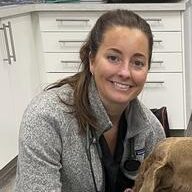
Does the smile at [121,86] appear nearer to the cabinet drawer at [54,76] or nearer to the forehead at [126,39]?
the forehead at [126,39]

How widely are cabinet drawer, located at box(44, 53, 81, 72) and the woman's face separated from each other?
1754 mm

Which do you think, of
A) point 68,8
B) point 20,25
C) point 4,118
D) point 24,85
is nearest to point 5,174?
point 4,118

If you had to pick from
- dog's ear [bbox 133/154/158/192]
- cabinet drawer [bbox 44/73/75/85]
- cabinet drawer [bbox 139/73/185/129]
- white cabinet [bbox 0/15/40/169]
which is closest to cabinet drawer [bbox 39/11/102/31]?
white cabinet [bbox 0/15/40/169]

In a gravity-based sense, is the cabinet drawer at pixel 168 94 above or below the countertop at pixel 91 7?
below

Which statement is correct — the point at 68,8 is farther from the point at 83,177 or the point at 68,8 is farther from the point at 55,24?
the point at 83,177

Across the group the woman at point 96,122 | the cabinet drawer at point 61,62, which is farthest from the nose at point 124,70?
the cabinet drawer at point 61,62

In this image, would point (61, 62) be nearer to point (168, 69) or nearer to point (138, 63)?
point (168, 69)

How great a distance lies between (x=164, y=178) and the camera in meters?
1.03

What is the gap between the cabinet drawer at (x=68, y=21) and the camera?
3.01 metres

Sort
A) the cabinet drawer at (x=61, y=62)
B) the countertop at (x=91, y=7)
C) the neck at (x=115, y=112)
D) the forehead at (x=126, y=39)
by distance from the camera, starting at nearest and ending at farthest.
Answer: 1. the forehead at (x=126, y=39)
2. the neck at (x=115, y=112)
3. the countertop at (x=91, y=7)
4. the cabinet drawer at (x=61, y=62)

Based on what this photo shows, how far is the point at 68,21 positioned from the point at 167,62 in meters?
0.72

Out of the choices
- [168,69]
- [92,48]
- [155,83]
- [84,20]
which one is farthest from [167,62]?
[92,48]

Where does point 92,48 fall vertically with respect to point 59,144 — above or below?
above

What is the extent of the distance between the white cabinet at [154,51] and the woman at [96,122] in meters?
1.51
